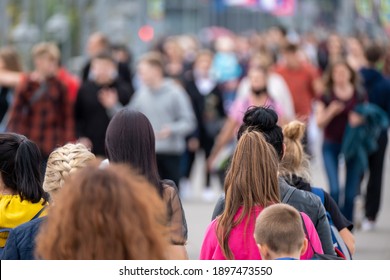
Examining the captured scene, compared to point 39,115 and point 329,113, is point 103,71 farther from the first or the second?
point 329,113

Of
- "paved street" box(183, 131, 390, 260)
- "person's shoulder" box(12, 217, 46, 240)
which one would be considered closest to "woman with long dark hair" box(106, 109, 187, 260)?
"person's shoulder" box(12, 217, 46, 240)

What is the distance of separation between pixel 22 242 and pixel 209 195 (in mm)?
10673

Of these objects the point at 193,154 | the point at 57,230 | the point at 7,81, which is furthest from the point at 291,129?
the point at 193,154

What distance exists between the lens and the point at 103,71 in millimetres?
12773

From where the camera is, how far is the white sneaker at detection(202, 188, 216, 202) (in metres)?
15.5

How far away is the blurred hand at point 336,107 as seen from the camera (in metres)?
12.1

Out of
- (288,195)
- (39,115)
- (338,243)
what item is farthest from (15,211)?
(39,115)

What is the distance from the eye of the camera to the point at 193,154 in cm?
1614

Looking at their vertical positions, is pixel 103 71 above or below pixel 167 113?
above

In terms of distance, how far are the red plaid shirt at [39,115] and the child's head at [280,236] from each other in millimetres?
7586

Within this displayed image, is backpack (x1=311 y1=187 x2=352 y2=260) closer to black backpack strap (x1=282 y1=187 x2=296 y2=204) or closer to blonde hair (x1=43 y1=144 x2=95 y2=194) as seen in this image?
black backpack strap (x1=282 y1=187 x2=296 y2=204)

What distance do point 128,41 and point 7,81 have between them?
1872 centimetres

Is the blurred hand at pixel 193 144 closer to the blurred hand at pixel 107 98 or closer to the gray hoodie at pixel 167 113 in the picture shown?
the gray hoodie at pixel 167 113

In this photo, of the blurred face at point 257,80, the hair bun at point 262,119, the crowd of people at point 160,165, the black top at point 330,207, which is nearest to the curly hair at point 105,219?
the crowd of people at point 160,165
